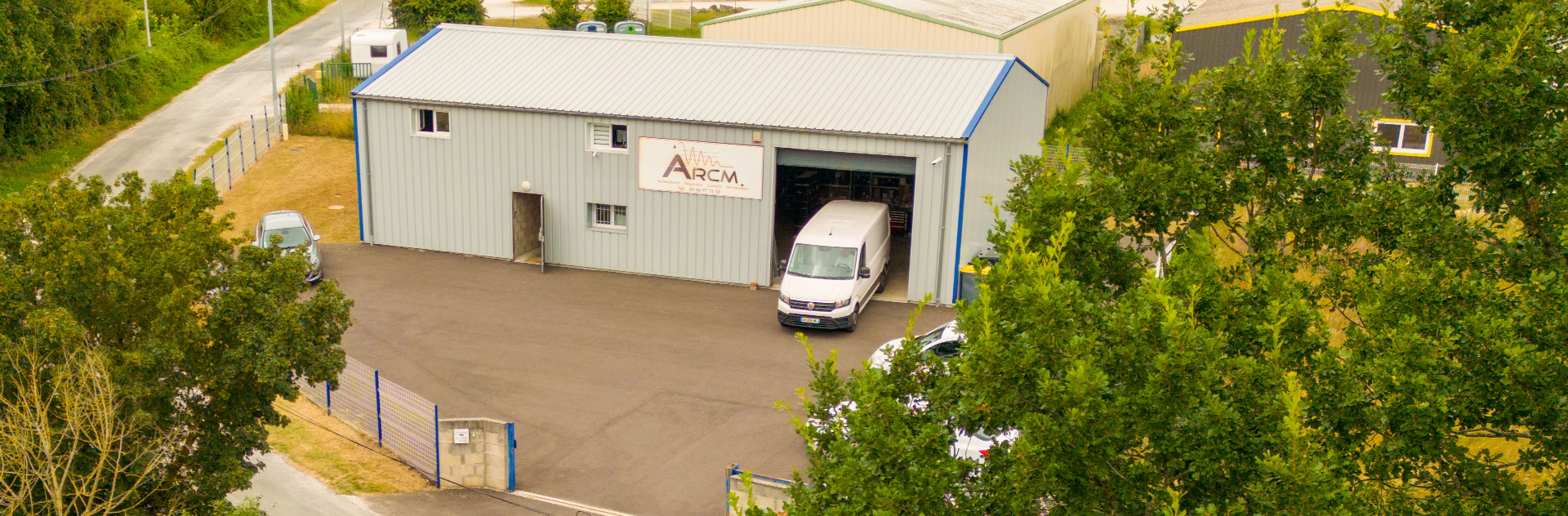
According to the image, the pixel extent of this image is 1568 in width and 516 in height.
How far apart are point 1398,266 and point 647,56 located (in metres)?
22.2

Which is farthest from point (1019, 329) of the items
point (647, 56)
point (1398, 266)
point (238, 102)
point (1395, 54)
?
point (238, 102)

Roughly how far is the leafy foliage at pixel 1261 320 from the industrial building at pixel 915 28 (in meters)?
24.5

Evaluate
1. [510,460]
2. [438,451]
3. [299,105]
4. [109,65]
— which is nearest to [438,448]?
[438,451]

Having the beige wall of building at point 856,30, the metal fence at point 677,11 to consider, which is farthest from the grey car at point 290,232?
the metal fence at point 677,11

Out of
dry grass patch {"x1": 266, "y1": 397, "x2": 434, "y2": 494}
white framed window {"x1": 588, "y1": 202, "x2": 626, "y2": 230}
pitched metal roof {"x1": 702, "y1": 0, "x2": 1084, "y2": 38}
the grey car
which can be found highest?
pitched metal roof {"x1": 702, "y1": 0, "x2": 1084, "y2": 38}

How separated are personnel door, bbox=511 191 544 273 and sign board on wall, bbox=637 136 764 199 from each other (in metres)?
2.77

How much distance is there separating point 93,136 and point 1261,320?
41.2 metres

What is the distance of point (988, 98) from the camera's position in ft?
86.6

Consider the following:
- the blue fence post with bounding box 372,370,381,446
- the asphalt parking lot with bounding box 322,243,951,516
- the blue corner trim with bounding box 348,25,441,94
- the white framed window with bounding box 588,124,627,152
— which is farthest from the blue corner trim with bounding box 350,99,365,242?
the blue fence post with bounding box 372,370,381,446

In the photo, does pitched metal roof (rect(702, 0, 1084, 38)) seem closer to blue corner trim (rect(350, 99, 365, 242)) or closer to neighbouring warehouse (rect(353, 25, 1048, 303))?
neighbouring warehouse (rect(353, 25, 1048, 303))

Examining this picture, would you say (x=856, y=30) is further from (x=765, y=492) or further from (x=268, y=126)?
(x=765, y=492)

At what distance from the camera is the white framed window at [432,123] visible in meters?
28.6

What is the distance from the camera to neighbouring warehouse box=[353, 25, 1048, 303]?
26.1m

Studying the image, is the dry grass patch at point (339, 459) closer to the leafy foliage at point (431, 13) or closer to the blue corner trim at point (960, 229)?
the blue corner trim at point (960, 229)
